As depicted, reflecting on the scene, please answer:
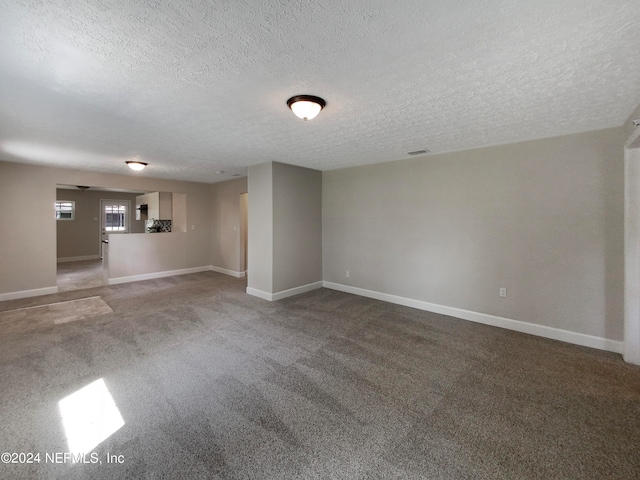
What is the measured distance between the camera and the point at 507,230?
369cm

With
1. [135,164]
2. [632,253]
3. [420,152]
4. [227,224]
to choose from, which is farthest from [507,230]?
[227,224]

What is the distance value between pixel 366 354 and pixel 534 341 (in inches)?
84.1

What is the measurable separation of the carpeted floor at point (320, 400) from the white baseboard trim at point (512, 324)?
0.15m

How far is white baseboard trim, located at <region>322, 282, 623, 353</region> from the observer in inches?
123

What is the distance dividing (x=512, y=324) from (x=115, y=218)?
11980 mm

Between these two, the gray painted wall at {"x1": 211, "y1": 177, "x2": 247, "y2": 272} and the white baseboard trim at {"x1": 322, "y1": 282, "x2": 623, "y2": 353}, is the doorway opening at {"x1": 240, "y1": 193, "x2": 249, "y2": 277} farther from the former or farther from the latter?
the white baseboard trim at {"x1": 322, "y1": 282, "x2": 623, "y2": 353}

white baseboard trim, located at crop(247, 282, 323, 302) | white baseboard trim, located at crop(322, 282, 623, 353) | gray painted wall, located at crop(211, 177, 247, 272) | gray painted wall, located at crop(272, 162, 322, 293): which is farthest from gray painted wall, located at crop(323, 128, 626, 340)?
gray painted wall, located at crop(211, 177, 247, 272)

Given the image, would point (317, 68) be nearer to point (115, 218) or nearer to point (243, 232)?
point (243, 232)

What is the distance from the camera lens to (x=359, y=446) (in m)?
1.77

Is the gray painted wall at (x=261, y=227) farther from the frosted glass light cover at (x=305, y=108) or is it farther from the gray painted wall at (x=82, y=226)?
the gray painted wall at (x=82, y=226)

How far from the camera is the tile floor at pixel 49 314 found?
3.74 meters

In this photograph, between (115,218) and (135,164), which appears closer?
(135,164)

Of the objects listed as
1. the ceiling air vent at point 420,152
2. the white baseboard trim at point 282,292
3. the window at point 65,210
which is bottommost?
the white baseboard trim at point 282,292

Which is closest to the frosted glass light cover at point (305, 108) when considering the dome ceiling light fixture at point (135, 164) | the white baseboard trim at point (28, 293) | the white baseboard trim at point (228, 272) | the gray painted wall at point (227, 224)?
the dome ceiling light fixture at point (135, 164)
